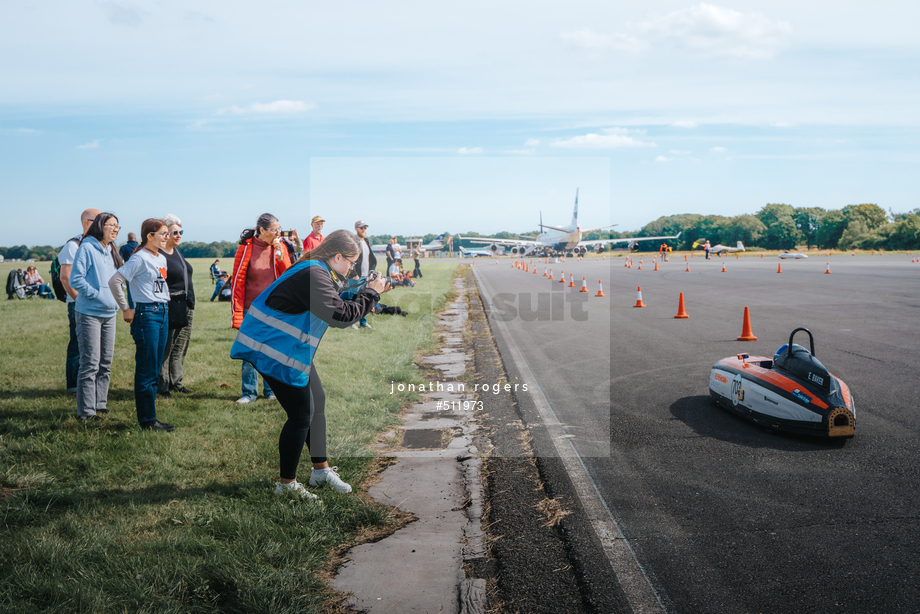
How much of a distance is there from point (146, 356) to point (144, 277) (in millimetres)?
754

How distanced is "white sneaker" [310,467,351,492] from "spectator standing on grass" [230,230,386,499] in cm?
26

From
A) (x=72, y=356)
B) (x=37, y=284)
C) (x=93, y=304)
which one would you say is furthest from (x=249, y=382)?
(x=37, y=284)

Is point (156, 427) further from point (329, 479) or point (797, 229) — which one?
point (797, 229)

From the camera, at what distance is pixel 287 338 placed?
4.02m

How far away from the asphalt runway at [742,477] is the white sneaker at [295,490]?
6.69 ft

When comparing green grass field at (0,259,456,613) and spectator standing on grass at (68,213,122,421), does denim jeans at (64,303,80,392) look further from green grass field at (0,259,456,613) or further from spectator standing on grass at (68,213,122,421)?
spectator standing on grass at (68,213,122,421)

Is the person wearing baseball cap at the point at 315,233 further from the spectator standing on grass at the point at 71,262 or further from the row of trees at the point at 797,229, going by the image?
the row of trees at the point at 797,229

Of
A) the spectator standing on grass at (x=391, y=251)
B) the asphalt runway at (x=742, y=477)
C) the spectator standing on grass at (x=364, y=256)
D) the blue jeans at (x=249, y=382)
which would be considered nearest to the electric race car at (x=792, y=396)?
the asphalt runway at (x=742, y=477)

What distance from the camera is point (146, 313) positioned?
5852 millimetres

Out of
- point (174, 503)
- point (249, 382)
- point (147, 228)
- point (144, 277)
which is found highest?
point (147, 228)

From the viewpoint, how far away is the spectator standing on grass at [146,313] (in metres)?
5.76

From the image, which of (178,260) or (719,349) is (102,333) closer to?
(178,260)

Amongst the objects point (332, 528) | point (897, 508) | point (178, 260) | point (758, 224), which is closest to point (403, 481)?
point (332, 528)

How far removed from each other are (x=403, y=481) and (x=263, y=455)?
127 cm
